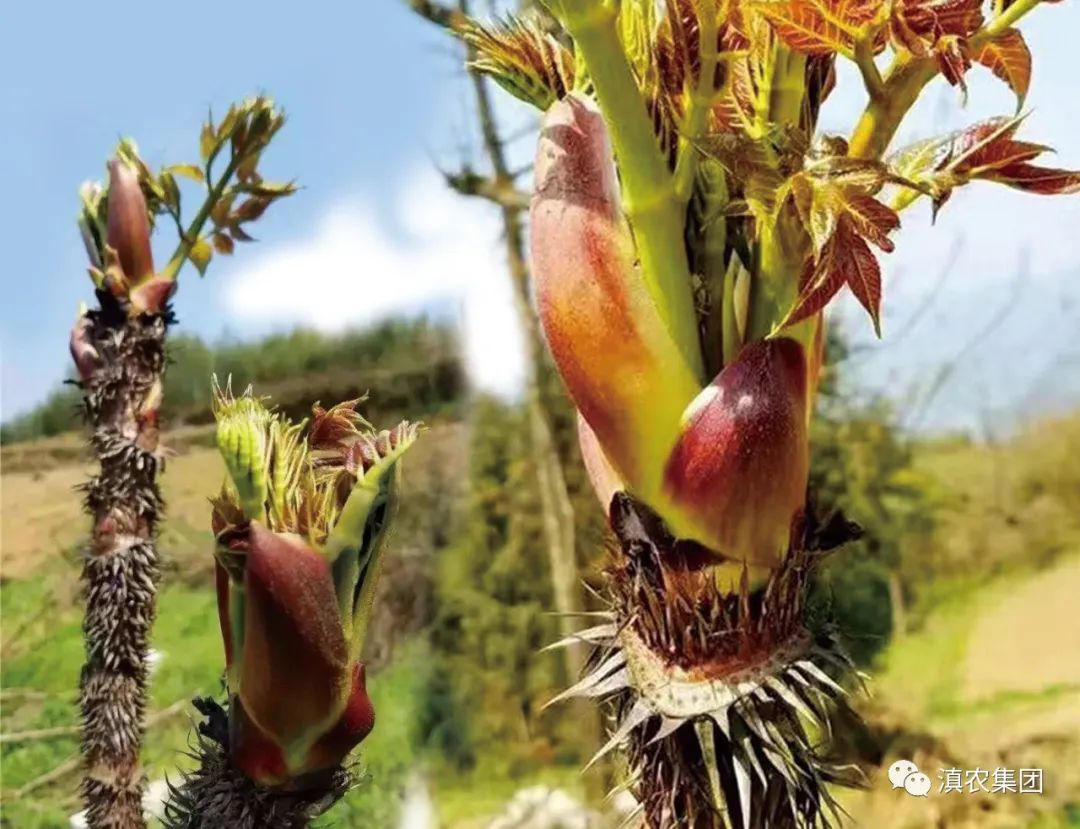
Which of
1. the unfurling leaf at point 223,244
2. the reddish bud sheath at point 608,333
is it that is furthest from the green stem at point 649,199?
the unfurling leaf at point 223,244

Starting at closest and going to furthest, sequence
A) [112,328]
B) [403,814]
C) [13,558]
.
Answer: [112,328] < [403,814] < [13,558]

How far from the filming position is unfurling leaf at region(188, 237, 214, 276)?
5.32ft

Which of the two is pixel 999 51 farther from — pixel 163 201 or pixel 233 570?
pixel 163 201

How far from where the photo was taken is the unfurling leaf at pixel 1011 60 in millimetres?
614

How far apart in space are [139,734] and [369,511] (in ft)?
3.59

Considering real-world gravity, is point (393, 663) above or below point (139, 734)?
below

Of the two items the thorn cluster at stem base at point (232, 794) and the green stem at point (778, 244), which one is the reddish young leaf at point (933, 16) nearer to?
the green stem at point (778, 244)

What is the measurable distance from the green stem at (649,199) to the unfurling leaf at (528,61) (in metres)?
0.09

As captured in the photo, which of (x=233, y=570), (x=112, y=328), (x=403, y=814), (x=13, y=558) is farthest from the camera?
(x=13, y=558)

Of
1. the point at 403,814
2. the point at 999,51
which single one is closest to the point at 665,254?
the point at 999,51

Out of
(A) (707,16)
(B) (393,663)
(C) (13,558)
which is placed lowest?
(B) (393,663)

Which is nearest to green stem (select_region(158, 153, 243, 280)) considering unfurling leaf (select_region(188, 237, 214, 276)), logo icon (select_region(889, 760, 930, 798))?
unfurling leaf (select_region(188, 237, 214, 276))

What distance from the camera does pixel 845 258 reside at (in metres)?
0.59

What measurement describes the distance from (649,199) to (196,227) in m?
1.06
